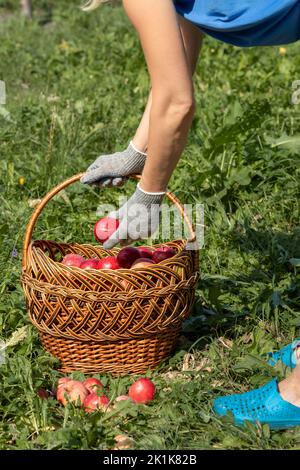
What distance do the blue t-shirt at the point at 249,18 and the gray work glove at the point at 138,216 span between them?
21.9 inches

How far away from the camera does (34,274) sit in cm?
320

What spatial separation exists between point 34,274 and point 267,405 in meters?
0.96

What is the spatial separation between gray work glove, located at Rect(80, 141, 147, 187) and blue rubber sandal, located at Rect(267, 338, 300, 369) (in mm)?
829

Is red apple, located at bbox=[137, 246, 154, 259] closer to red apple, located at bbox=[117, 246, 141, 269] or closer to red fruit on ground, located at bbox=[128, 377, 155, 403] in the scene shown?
red apple, located at bbox=[117, 246, 141, 269]

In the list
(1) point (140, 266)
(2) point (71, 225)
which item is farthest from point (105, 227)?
(2) point (71, 225)

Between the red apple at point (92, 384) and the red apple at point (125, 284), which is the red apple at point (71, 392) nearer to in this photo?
the red apple at point (92, 384)

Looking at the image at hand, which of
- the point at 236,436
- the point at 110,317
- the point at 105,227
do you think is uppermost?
the point at 105,227

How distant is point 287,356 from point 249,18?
3.93 ft

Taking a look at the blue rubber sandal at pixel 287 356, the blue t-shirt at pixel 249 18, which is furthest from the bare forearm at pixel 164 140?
the blue rubber sandal at pixel 287 356

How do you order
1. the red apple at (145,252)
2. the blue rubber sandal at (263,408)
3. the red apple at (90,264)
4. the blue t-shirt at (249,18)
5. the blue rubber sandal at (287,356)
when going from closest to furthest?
the blue t-shirt at (249,18) → the blue rubber sandal at (263,408) → the blue rubber sandal at (287,356) → the red apple at (90,264) → the red apple at (145,252)

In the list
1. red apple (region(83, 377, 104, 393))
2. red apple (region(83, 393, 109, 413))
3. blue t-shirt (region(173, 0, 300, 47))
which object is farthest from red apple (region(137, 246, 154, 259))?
blue t-shirt (region(173, 0, 300, 47))

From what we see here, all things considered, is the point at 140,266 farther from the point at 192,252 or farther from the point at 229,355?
the point at 229,355

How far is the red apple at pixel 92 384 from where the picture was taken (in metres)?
3.04

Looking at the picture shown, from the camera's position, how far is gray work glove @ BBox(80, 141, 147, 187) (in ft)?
10.3
